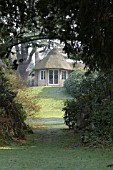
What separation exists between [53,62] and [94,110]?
43.1m

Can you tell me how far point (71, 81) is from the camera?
46281mm

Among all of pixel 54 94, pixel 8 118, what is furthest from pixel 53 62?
pixel 8 118

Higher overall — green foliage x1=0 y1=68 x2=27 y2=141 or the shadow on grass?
green foliage x1=0 y1=68 x2=27 y2=141

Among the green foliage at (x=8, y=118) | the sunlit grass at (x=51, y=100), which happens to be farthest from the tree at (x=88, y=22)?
the sunlit grass at (x=51, y=100)

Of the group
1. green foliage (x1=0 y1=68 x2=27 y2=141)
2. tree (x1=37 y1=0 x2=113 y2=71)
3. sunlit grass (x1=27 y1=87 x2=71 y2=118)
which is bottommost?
sunlit grass (x1=27 y1=87 x2=71 y2=118)

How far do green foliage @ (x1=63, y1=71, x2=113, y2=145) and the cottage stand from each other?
36.3 m

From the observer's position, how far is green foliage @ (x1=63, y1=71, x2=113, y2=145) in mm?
14703

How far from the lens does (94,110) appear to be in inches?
655

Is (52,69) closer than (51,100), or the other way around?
(51,100)

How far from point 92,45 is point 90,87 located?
529 inches

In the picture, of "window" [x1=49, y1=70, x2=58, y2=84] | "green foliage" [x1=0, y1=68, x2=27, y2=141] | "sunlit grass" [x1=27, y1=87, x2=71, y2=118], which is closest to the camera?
"green foliage" [x1=0, y1=68, x2=27, y2=141]

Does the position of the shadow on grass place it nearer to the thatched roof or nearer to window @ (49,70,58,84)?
the thatched roof

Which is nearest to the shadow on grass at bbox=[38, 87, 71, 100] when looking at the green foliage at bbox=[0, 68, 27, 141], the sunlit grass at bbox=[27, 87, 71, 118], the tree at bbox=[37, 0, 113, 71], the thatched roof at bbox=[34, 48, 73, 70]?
the sunlit grass at bbox=[27, 87, 71, 118]

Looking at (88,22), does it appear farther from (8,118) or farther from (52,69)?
(52,69)
